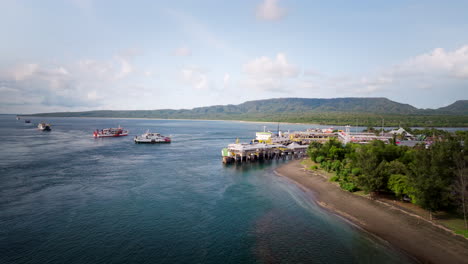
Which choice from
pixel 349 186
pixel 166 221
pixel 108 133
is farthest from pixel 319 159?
pixel 108 133

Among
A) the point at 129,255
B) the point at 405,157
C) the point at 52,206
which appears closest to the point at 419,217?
the point at 405,157

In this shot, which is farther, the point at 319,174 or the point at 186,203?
the point at 319,174

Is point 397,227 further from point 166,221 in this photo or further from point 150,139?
point 150,139

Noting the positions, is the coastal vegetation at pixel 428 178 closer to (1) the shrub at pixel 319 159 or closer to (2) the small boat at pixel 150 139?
(1) the shrub at pixel 319 159

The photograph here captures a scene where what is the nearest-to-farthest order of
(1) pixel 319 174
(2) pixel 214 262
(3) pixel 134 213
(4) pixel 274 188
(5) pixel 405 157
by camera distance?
(2) pixel 214 262 → (3) pixel 134 213 → (5) pixel 405 157 → (4) pixel 274 188 → (1) pixel 319 174

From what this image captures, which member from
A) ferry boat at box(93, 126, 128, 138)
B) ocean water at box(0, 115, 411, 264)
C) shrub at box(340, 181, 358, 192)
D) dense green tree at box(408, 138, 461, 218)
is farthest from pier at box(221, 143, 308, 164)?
ferry boat at box(93, 126, 128, 138)

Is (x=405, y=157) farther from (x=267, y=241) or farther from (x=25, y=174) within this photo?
(x=25, y=174)

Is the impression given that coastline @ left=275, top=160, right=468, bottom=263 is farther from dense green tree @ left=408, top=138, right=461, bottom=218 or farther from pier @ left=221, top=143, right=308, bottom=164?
pier @ left=221, top=143, right=308, bottom=164
